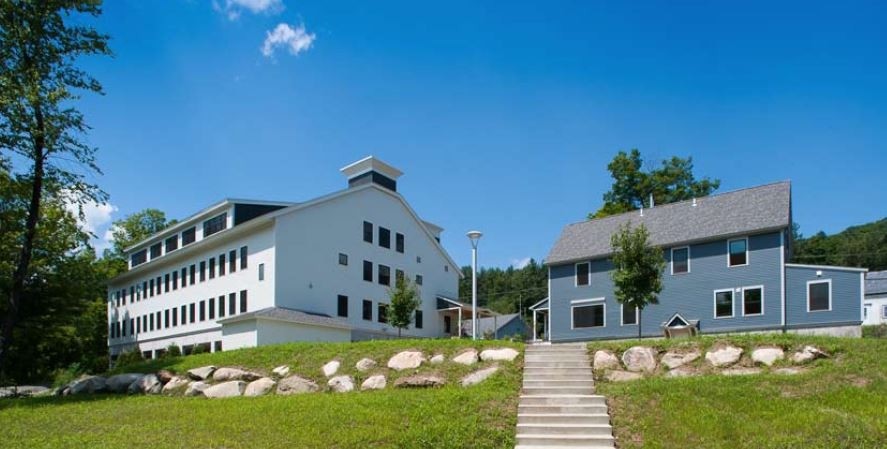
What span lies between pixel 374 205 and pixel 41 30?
1934cm

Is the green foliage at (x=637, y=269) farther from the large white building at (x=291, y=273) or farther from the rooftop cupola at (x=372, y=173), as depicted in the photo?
the rooftop cupola at (x=372, y=173)

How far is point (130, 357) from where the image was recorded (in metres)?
36.0

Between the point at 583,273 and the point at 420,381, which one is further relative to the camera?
the point at 583,273

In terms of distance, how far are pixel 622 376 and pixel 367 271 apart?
848 inches

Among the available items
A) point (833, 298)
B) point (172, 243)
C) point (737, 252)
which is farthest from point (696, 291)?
point (172, 243)

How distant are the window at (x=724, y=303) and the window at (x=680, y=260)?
179 cm

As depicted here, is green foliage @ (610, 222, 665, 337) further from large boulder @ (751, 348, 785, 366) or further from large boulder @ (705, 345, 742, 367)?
large boulder @ (751, 348, 785, 366)

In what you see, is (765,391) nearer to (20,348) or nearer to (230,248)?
(230,248)

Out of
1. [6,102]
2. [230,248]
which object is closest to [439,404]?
[6,102]

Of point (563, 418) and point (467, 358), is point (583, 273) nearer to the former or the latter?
point (467, 358)

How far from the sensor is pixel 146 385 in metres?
19.9

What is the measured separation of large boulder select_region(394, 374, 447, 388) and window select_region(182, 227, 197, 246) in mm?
25701

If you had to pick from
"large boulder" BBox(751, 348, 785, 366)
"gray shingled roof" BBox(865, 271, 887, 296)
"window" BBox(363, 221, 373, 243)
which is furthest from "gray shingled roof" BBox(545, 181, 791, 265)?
"gray shingled roof" BBox(865, 271, 887, 296)

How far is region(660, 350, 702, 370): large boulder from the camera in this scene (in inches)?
609
